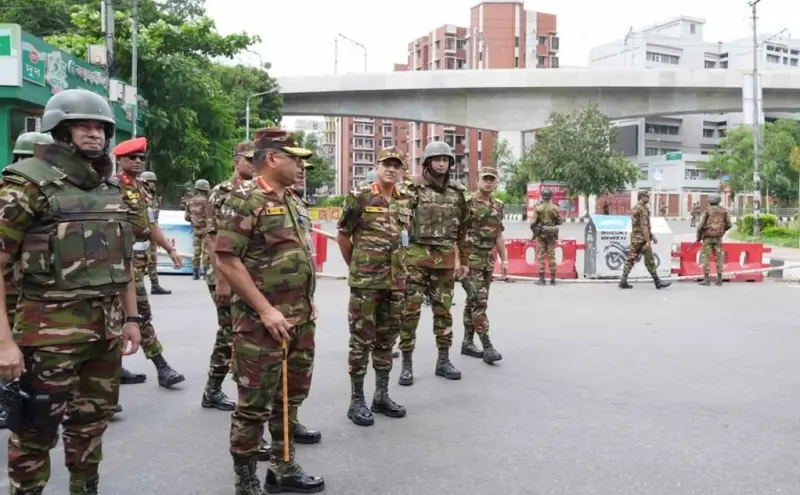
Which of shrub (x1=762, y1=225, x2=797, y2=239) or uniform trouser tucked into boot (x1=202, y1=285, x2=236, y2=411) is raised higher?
shrub (x1=762, y1=225, x2=797, y2=239)

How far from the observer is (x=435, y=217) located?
20.1 feet

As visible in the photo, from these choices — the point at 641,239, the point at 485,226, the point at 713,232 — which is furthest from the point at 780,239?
the point at 485,226

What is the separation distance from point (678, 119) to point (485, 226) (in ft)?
282

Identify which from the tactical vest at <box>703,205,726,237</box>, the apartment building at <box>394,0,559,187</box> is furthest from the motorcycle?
the apartment building at <box>394,0,559,187</box>

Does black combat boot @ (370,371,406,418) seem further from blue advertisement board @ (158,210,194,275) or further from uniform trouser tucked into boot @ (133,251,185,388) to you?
blue advertisement board @ (158,210,194,275)

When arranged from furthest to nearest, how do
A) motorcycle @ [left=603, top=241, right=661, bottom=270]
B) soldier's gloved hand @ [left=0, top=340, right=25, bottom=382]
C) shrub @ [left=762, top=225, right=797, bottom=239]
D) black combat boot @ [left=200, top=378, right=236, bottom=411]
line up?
shrub @ [left=762, top=225, right=797, bottom=239]
motorcycle @ [left=603, top=241, right=661, bottom=270]
black combat boot @ [left=200, top=378, right=236, bottom=411]
soldier's gloved hand @ [left=0, top=340, right=25, bottom=382]


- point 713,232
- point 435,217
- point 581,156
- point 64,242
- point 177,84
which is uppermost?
point 177,84

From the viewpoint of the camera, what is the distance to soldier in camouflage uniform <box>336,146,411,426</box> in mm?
5023

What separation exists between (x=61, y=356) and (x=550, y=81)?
42089mm

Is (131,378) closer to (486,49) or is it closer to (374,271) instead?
(374,271)

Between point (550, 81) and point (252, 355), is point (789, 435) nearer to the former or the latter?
point (252, 355)

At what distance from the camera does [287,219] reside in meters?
3.66

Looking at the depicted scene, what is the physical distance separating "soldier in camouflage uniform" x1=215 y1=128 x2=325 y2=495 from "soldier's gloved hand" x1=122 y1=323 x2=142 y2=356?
0.46 metres

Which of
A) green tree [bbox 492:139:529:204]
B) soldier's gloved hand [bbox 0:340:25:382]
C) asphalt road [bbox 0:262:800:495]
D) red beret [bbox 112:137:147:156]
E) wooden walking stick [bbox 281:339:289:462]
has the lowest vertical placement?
asphalt road [bbox 0:262:800:495]
